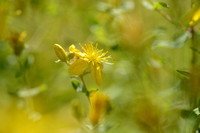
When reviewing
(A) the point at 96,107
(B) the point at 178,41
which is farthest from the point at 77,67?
(B) the point at 178,41

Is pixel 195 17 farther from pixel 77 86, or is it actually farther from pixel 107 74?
pixel 107 74

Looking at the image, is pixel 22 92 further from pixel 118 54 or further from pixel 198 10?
pixel 198 10

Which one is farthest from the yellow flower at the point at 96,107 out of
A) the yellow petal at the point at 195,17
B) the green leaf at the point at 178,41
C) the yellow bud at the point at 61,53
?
the yellow petal at the point at 195,17

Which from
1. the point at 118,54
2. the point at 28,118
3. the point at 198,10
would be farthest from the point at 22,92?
the point at 198,10

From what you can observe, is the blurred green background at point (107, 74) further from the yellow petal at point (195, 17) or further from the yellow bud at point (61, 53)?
the yellow bud at point (61, 53)

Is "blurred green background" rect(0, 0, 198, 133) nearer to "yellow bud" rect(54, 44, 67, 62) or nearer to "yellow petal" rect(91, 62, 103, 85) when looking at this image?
"yellow petal" rect(91, 62, 103, 85)

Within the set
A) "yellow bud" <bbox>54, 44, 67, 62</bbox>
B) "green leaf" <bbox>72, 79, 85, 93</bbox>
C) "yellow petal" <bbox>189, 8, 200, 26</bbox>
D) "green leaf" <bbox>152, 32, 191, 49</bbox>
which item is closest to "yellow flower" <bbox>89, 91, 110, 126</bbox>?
"green leaf" <bbox>72, 79, 85, 93</bbox>

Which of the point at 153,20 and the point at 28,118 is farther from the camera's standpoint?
the point at 153,20

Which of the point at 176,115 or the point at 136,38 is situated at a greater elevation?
the point at 136,38
